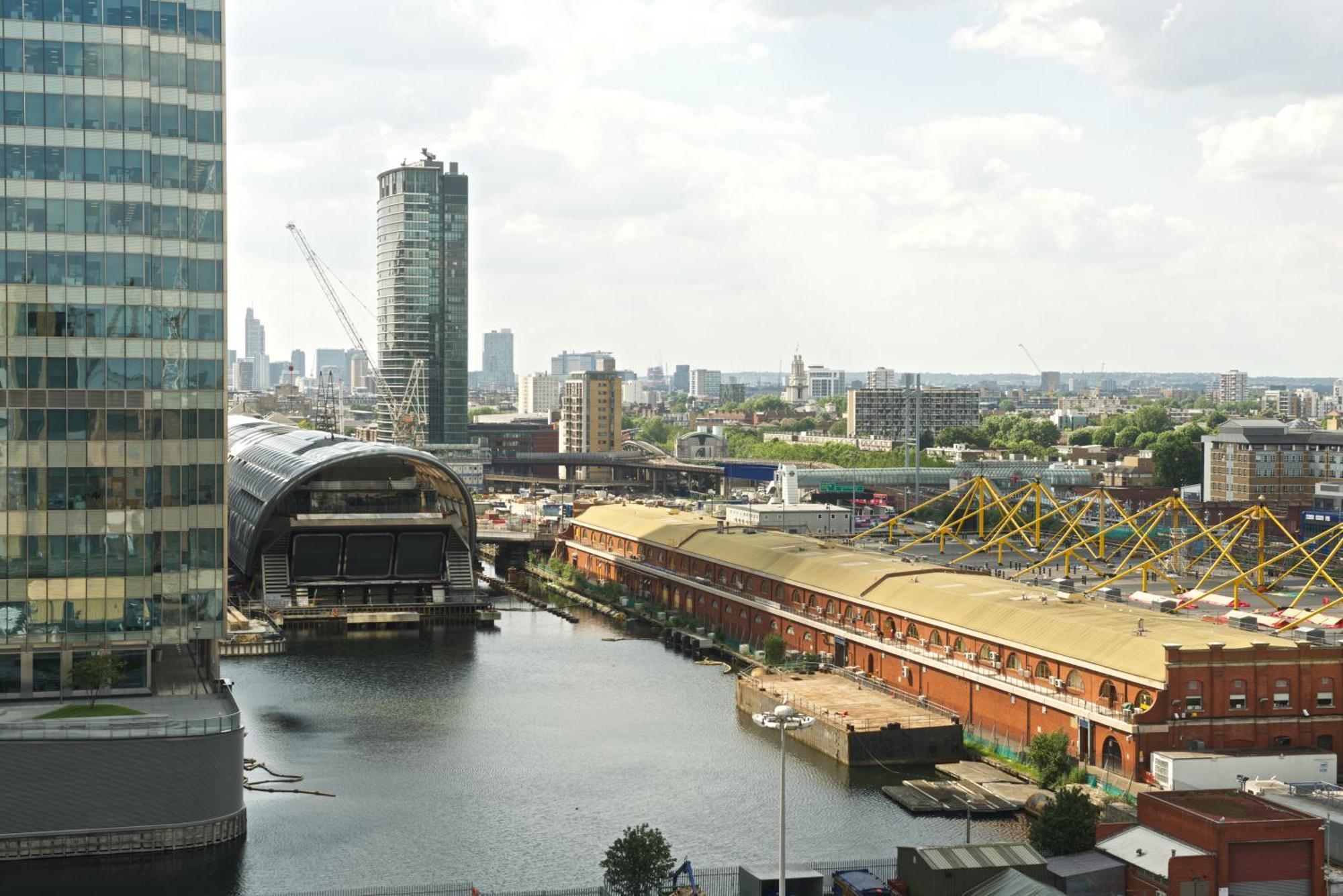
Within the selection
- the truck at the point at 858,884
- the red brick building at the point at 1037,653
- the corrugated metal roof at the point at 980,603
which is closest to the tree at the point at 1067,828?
the truck at the point at 858,884

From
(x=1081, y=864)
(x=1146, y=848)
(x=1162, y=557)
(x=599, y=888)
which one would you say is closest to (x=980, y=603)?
(x=1146, y=848)

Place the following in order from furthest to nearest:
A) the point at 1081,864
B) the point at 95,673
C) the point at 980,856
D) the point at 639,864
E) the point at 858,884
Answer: the point at 95,673
the point at 858,884
the point at 1081,864
the point at 980,856
the point at 639,864

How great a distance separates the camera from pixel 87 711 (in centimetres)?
4588

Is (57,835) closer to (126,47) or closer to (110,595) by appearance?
(110,595)

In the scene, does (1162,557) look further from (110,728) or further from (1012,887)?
(110,728)

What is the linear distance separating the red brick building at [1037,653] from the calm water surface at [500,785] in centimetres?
625

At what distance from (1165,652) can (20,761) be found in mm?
34620

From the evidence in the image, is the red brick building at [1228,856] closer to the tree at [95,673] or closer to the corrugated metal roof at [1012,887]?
the corrugated metal roof at [1012,887]

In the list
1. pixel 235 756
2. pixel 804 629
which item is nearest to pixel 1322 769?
pixel 804 629

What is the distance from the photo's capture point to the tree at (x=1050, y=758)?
174ft

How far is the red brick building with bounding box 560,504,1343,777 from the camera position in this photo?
53375 millimetres

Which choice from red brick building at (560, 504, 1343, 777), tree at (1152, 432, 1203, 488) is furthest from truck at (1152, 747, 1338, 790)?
tree at (1152, 432, 1203, 488)

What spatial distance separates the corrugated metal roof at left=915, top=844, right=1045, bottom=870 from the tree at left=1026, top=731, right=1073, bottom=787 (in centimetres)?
1259

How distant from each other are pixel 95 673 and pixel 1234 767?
113ft
